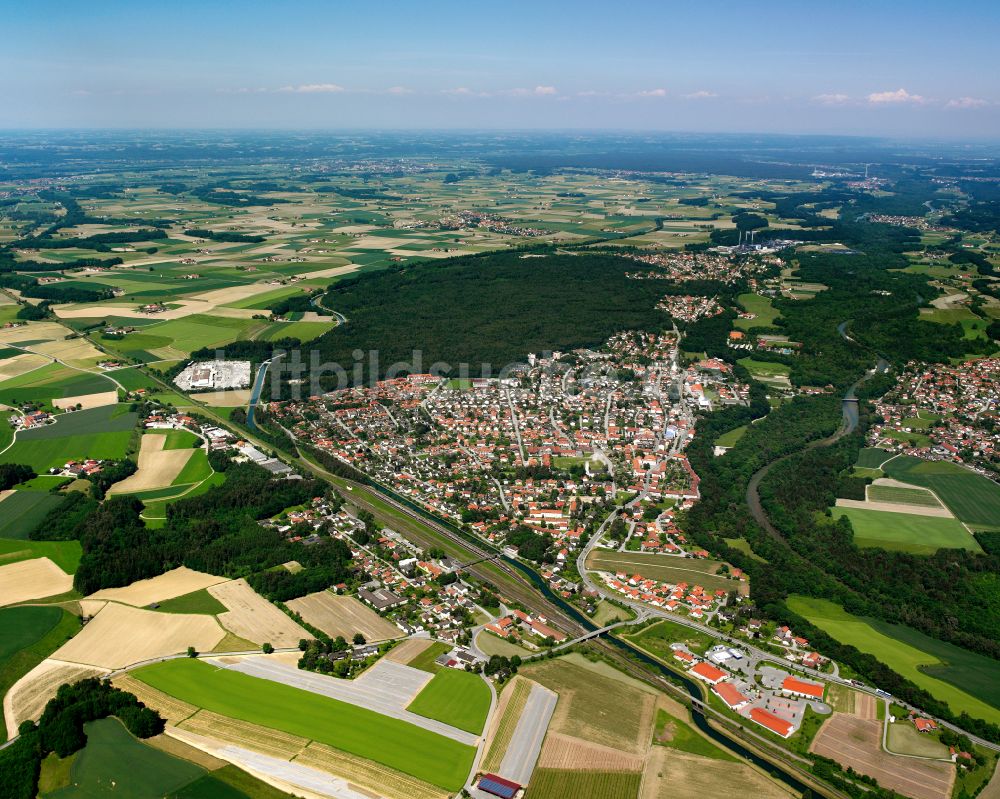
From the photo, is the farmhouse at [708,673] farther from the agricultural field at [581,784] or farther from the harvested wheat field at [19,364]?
the harvested wheat field at [19,364]

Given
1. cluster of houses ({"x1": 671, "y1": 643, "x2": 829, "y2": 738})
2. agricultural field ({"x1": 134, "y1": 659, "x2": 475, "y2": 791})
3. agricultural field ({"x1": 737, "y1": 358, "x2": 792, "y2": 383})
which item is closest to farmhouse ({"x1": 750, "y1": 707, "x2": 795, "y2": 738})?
cluster of houses ({"x1": 671, "y1": 643, "x2": 829, "y2": 738})

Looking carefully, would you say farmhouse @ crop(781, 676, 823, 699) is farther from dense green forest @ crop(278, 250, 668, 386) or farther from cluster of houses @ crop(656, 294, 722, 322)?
cluster of houses @ crop(656, 294, 722, 322)

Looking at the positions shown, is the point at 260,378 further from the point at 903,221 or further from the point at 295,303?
the point at 903,221

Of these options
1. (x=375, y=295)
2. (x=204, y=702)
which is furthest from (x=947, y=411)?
(x=375, y=295)

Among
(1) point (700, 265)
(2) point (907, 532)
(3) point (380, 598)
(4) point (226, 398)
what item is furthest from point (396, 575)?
(1) point (700, 265)

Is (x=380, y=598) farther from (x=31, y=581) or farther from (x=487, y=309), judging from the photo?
(x=487, y=309)

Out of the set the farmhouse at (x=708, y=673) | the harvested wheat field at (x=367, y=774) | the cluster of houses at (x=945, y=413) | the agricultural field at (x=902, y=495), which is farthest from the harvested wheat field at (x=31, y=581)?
the cluster of houses at (x=945, y=413)
